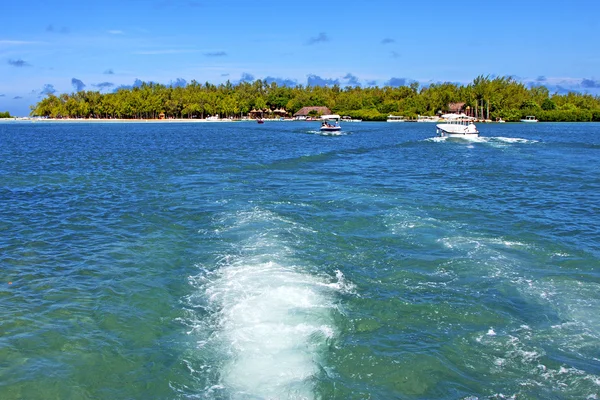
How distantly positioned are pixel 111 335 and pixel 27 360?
175 cm

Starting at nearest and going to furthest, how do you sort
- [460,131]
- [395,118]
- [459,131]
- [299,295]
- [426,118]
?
[299,295], [460,131], [459,131], [426,118], [395,118]

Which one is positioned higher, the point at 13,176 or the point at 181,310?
the point at 13,176

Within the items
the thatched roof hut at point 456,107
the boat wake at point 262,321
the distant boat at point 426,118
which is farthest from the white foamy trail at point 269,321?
the thatched roof hut at point 456,107

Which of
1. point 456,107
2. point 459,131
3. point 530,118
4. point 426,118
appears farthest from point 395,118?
point 459,131

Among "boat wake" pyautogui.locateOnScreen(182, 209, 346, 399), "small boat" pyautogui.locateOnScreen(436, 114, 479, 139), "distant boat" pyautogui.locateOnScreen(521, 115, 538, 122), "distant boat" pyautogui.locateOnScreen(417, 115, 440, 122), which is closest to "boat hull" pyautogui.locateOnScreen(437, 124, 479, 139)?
"small boat" pyautogui.locateOnScreen(436, 114, 479, 139)

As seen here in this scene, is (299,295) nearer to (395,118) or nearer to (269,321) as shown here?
(269,321)

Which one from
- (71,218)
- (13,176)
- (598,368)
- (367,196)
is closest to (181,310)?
(598,368)

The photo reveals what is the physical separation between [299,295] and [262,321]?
1.78 metres

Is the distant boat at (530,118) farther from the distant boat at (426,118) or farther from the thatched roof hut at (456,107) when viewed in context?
the distant boat at (426,118)

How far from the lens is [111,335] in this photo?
11164 millimetres

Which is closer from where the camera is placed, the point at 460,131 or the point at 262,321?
the point at 262,321

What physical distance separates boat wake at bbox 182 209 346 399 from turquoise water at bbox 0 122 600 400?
0.04 metres

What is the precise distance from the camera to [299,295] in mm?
12898

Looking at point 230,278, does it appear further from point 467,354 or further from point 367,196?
point 367,196
